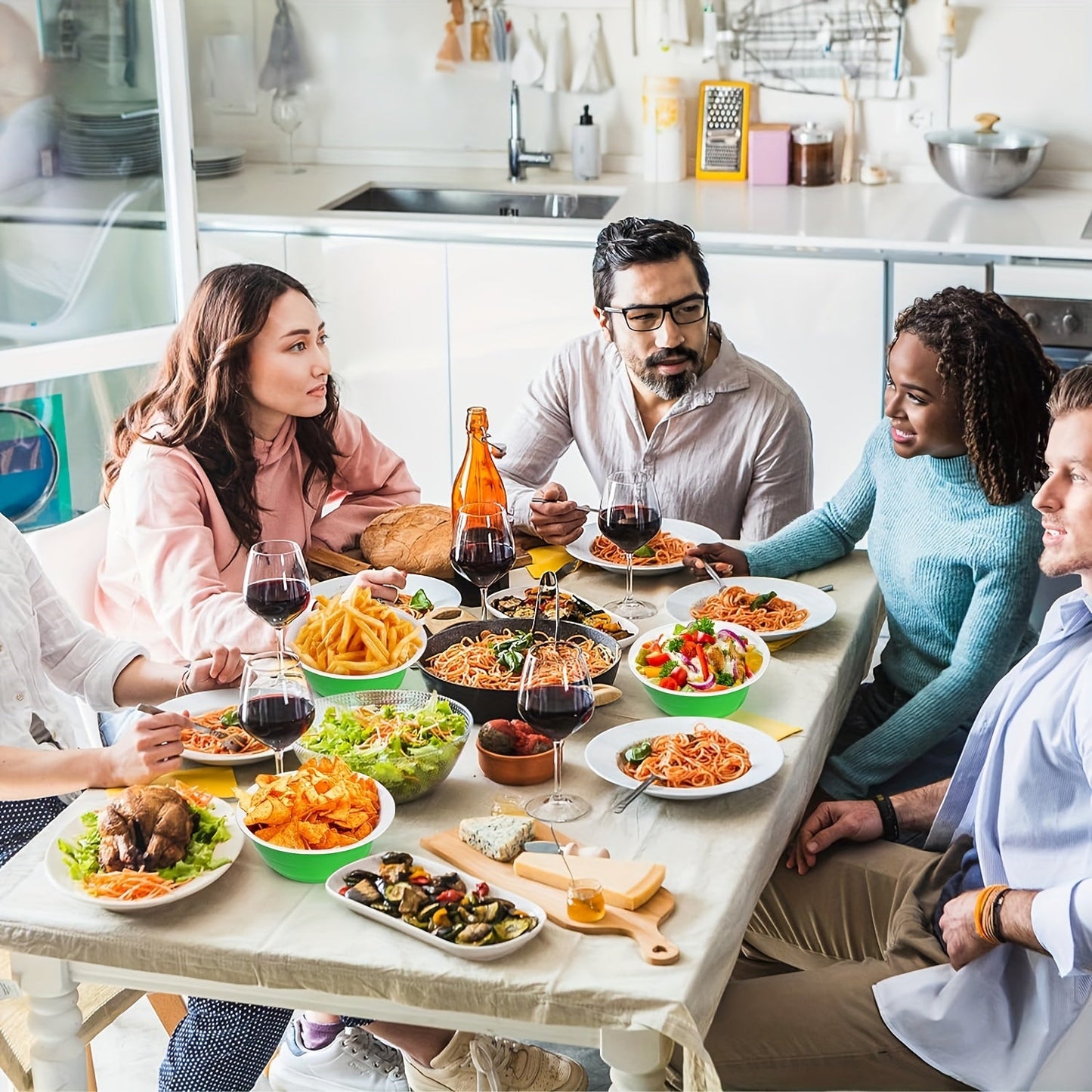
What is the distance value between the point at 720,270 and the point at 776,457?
113 cm

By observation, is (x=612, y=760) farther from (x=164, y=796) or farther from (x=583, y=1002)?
(x=164, y=796)

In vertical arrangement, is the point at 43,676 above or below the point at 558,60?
below

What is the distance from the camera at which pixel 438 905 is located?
4.48 feet

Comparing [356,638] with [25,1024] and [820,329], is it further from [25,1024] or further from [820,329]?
[820,329]

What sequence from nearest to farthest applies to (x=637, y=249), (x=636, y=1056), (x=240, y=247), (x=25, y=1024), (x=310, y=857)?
(x=636, y=1056)
(x=310, y=857)
(x=25, y=1024)
(x=637, y=249)
(x=240, y=247)

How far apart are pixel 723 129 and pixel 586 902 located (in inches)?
Result: 128

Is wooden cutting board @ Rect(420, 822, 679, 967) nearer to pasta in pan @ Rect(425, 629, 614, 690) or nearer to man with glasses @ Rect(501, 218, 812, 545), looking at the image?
pasta in pan @ Rect(425, 629, 614, 690)

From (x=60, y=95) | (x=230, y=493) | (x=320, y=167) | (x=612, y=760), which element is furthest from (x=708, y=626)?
(x=320, y=167)

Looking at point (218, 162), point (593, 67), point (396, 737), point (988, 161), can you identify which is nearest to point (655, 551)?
point (396, 737)

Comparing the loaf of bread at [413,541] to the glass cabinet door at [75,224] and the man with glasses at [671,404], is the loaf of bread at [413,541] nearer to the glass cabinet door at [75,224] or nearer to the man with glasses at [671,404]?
the man with glasses at [671,404]

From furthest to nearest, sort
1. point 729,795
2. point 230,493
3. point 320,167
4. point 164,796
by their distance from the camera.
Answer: point 320,167
point 230,493
point 729,795
point 164,796

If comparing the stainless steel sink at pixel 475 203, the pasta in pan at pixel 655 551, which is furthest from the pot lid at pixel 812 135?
the pasta in pan at pixel 655 551

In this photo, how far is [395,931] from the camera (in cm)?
136

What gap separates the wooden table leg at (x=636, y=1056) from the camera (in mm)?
1296
